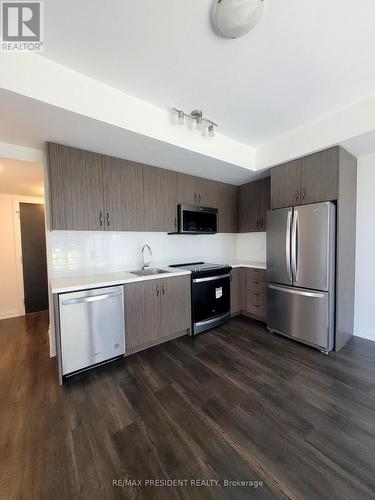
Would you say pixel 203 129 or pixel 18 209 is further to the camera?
pixel 18 209

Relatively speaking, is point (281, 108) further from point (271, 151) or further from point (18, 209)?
point (18, 209)

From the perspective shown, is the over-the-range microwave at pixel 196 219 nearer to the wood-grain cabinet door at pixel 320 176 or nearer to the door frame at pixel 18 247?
the wood-grain cabinet door at pixel 320 176

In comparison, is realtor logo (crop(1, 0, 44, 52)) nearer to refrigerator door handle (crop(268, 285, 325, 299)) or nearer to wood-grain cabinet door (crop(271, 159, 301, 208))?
wood-grain cabinet door (crop(271, 159, 301, 208))

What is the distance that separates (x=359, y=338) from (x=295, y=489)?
234 cm

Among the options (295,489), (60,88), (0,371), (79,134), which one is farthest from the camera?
(0,371)

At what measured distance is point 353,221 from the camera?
2705mm

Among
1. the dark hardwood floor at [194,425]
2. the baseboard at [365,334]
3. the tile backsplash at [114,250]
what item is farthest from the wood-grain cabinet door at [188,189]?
the baseboard at [365,334]

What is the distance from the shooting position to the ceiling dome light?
1174 mm

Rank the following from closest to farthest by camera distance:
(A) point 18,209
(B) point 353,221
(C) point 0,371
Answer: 1. (C) point 0,371
2. (B) point 353,221
3. (A) point 18,209

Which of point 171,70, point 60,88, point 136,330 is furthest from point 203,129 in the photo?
point 136,330

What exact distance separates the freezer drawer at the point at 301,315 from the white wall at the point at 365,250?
2.45ft

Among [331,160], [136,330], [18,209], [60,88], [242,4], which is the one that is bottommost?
[136,330]

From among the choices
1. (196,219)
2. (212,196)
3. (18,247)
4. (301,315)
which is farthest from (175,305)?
(18,247)

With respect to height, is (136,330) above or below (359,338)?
above
